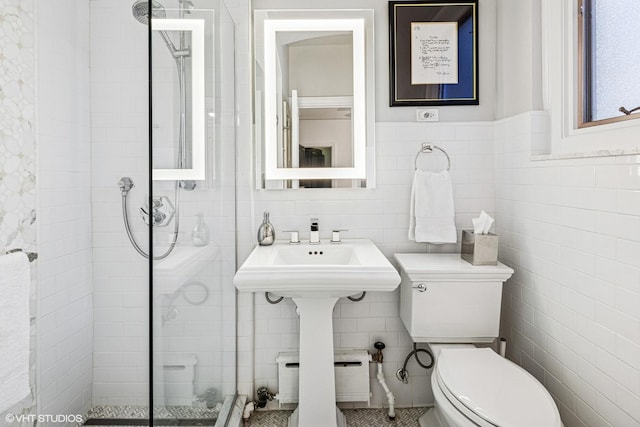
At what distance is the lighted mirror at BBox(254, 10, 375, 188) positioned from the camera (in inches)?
77.3

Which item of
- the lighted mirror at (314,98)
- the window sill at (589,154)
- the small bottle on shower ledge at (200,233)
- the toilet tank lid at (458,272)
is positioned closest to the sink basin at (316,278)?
the small bottle on shower ledge at (200,233)

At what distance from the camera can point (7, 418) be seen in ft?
4.26

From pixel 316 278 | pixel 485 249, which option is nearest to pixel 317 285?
pixel 316 278

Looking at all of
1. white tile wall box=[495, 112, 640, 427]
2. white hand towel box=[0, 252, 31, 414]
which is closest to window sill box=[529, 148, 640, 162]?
white tile wall box=[495, 112, 640, 427]

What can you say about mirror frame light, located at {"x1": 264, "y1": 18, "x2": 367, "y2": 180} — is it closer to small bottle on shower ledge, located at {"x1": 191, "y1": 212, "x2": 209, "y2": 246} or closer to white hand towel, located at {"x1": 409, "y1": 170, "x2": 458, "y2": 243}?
white hand towel, located at {"x1": 409, "y1": 170, "x2": 458, "y2": 243}

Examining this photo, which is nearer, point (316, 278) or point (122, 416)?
point (316, 278)

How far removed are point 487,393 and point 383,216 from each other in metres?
0.99

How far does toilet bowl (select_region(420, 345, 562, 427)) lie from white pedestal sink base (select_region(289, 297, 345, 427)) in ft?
1.48

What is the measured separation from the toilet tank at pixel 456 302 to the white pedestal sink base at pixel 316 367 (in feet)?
1.35

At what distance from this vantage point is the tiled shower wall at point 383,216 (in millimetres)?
1992

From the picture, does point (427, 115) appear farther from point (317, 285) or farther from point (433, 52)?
point (317, 285)

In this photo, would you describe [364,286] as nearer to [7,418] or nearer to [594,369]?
[594,369]

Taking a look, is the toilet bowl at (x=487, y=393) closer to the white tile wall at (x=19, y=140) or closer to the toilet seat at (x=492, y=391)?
the toilet seat at (x=492, y=391)

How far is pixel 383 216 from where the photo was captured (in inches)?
79.0
